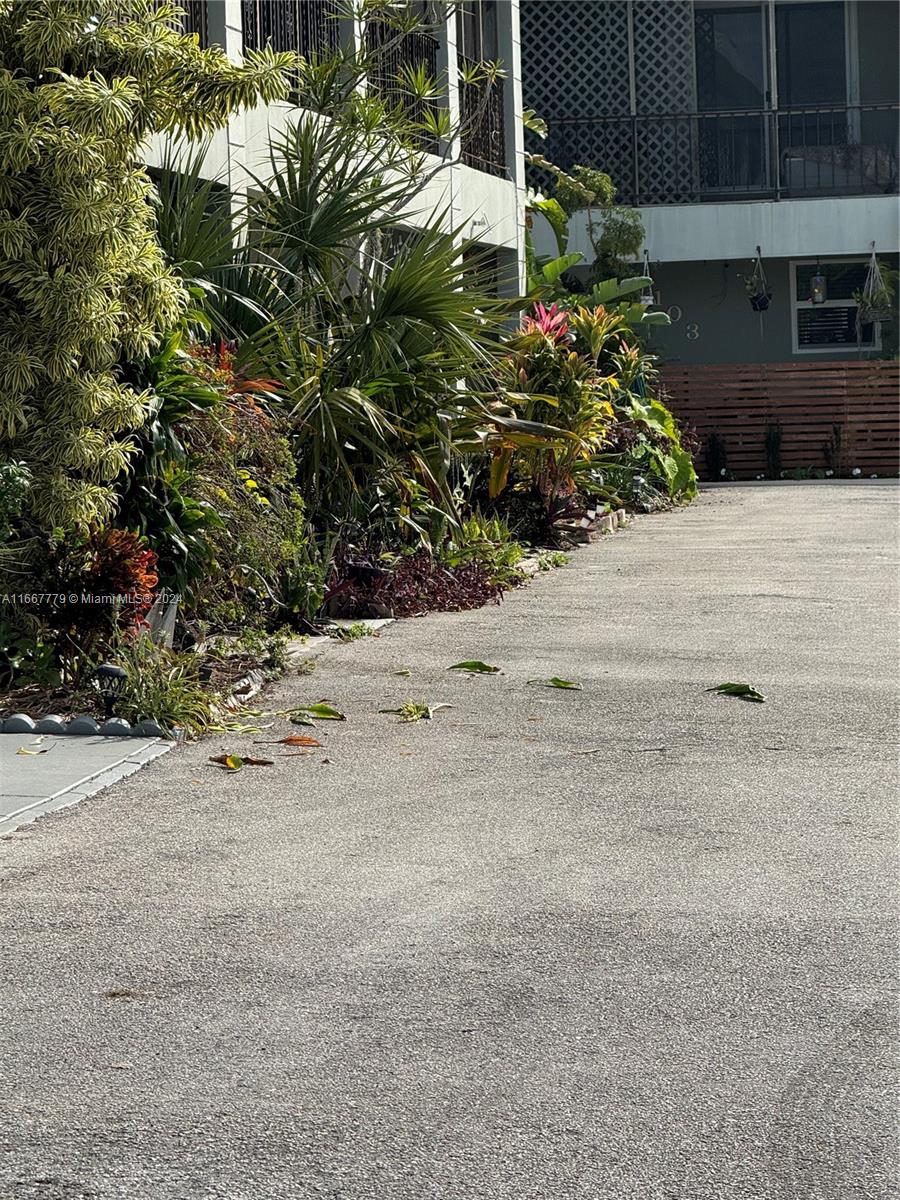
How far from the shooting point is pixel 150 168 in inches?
445

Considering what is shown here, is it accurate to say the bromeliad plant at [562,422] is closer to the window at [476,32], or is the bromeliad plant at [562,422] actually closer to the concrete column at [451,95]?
the concrete column at [451,95]

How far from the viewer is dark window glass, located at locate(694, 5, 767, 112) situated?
28188 millimetres

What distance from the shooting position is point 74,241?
7.54m

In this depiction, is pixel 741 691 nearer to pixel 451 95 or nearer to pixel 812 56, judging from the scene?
pixel 451 95

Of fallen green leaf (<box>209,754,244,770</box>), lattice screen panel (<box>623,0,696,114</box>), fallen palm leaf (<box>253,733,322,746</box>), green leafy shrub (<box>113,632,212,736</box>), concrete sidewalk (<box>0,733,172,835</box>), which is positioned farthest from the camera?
lattice screen panel (<box>623,0,696,114</box>)

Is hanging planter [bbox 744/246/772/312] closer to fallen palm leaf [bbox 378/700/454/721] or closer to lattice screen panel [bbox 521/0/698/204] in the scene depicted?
lattice screen panel [bbox 521/0/698/204]

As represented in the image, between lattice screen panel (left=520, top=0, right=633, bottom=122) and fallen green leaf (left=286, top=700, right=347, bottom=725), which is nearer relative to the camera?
fallen green leaf (left=286, top=700, right=347, bottom=725)

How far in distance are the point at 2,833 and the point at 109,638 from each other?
2146 mm

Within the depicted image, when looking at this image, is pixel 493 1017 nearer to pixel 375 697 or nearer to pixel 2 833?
pixel 2 833

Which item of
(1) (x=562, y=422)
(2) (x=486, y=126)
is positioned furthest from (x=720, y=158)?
(1) (x=562, y=422)

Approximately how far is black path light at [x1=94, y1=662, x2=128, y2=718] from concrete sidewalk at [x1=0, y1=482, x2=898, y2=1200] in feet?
1.77

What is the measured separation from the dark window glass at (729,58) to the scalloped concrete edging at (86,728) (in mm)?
23489

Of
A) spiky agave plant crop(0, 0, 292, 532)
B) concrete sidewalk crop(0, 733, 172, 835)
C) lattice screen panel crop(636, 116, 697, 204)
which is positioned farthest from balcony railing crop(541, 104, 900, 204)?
concrete sidewalk crop(0, 733, 172, 835)

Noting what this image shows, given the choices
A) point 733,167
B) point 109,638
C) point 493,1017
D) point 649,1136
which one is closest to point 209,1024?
point 493,1017
